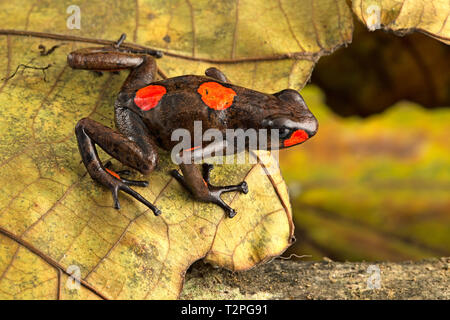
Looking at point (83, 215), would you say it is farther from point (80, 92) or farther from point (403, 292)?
point (403, 292)

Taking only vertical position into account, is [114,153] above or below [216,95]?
below

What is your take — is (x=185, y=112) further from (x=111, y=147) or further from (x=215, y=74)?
(x=111, y=147)

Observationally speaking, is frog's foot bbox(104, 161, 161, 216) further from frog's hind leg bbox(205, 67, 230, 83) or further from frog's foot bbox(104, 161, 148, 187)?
frog's hind leg bbox(205, 67, 230, 83)

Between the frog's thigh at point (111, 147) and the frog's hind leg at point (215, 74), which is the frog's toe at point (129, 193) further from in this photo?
the frog's hind leg at point (215, 74)

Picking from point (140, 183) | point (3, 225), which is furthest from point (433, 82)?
point (3, 225)

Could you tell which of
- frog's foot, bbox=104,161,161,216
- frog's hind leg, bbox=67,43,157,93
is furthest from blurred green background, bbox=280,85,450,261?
frog's hind leg, bbox=67,43,157,93

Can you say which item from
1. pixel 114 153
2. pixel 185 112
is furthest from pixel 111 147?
pixel 185 112
